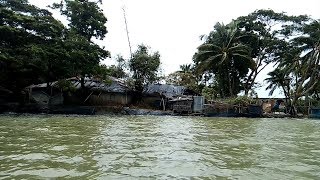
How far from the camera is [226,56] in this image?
105 ft

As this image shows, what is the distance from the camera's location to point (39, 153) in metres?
6.10

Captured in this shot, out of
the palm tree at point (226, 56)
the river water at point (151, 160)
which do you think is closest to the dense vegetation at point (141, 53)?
the palm tree at point (226, 56)

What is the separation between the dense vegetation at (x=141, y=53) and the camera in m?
21.9

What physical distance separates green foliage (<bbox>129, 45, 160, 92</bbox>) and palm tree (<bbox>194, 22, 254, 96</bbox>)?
15.8ft

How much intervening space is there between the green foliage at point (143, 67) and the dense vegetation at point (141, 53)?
0.31 ft

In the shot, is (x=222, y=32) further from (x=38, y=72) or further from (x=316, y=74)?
(x=38, y=72)

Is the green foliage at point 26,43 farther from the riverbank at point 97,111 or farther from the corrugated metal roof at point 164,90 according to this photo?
the corrugated metal roof at point 164,90

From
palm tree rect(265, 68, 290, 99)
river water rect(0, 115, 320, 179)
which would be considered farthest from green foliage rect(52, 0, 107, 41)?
palm tree rect(265, 68, 290, 99)

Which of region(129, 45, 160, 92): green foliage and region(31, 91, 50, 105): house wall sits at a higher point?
region(129, 45, 160, 92): green foliage

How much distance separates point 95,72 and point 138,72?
7.14 m

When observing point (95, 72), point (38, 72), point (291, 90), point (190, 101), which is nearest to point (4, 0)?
point (38, 72)

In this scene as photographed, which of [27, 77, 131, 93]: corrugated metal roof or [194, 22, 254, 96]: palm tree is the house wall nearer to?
[27, 77, 131, 93]: corrugated metal roof

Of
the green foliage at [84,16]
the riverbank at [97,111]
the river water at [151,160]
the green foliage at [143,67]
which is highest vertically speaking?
the green foliage at [84,16]

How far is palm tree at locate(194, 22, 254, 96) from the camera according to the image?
107 ft
